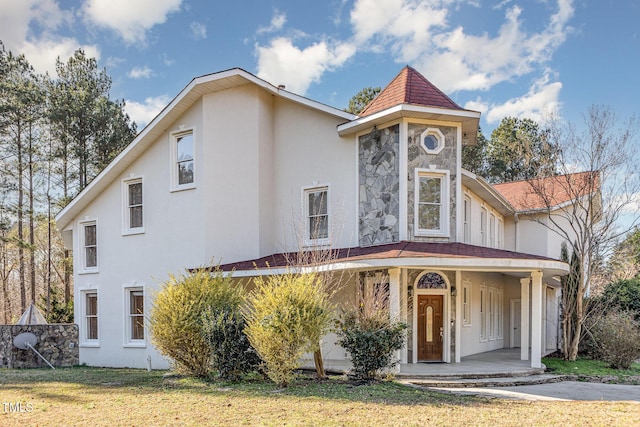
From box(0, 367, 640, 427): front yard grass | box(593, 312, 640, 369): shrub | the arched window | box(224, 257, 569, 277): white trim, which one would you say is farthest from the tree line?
box(593, 312, 640, 369): shrub

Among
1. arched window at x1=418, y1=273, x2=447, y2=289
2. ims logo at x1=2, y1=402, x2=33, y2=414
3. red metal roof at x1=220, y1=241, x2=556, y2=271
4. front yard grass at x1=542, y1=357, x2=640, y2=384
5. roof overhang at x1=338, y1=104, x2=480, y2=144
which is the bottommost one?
front yard grass at x1=542, y1=357, x2=640, y2=384

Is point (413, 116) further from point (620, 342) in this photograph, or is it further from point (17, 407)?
point (17, 407)

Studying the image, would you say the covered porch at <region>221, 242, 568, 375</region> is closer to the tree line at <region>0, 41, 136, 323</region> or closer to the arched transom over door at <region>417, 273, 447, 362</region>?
the arched transom over door at <region>417, 273, 447, 362</region>

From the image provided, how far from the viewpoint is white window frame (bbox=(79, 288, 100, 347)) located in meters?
17.1

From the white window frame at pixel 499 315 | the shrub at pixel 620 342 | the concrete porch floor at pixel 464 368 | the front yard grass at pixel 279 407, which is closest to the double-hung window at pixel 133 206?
the front yard grass at pixel 279 407

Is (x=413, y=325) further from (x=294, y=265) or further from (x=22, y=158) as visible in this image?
(x=22, y=158)

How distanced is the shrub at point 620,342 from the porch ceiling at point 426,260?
361 cm

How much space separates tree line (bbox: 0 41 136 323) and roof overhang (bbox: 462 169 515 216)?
62.0ft

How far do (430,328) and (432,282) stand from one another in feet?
4.20

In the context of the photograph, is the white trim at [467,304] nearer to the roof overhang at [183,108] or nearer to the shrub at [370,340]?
the shrub at [370,340]

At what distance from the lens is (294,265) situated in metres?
11.7

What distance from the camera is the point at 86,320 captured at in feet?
57.7

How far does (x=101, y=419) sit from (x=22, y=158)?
73.9 feet

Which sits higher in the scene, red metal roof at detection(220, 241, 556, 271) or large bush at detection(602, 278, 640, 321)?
red metal roof at detection(220, 241, 556, 271)
